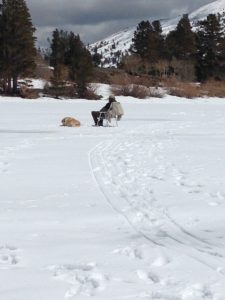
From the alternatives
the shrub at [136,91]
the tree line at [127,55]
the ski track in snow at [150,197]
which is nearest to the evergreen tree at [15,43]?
the tree line at [127,55]

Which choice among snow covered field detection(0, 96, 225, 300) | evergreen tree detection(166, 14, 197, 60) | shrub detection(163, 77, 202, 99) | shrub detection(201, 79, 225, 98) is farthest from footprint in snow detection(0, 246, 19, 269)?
evergreen tree detection(166, 14, 197, 60)

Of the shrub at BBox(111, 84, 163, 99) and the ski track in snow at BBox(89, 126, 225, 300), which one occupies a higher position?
the ski track in snow at BBox(89, 126, 225, 300)

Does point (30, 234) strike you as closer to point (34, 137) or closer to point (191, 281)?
point (191, 281)

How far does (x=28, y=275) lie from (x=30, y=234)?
4.22 ft

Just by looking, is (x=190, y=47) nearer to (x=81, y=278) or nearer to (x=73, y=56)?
(x=73, y=56)

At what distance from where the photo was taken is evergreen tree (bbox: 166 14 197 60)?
6631 centimetres

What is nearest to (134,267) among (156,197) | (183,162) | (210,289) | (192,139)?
(210,289)

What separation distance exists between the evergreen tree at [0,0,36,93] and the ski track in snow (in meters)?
31.3

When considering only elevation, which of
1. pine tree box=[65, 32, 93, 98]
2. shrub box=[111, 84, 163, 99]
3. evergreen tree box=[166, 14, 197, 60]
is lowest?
shrub box=[111, 84, 163, 99]

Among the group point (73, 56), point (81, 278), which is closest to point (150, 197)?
point (81, 278)

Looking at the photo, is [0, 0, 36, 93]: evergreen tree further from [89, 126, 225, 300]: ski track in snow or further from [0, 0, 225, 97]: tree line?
[89, 126, 225, 300]: ski track in snow

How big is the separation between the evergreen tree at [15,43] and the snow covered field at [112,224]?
3236 centimetres

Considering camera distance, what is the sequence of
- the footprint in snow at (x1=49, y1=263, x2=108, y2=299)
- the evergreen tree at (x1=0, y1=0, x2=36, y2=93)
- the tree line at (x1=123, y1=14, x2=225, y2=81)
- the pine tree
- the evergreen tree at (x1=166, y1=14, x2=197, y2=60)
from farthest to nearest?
the evergreen tree at (x1=166, y1=14, x2=197, y2=60)
the tree line at (x1=123, y1=14, x2=225, y2=81)
the pine tree
the evergreen tree at (x1=0, y1=0, x2=36, y2=93)
the footprint in snow at (x1=49, y1=263, x2=108, y2=299)

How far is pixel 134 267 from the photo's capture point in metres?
4.75
